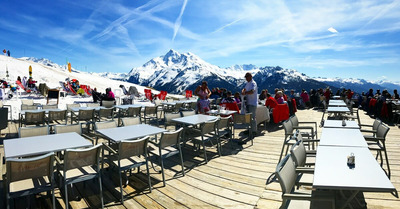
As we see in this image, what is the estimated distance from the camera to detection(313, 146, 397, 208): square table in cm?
172

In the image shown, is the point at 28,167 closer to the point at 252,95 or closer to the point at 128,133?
the point at 128,133

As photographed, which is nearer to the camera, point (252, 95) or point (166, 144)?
point (166, 144)

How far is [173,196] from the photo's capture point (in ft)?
11.0

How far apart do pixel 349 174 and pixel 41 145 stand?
3.63m

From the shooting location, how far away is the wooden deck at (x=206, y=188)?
3080 mm

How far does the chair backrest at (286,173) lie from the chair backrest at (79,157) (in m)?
2.24

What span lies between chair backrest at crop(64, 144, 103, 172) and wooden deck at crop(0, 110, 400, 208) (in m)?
0.62

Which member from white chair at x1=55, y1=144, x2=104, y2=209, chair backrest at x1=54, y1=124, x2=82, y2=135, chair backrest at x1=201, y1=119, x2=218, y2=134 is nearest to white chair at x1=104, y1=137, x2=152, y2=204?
white chair at x1=55, y1=144, x2=104, y2=209

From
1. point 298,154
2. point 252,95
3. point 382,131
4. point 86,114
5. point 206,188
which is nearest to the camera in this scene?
point 298,154

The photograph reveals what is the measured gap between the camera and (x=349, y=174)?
1943 millimetres

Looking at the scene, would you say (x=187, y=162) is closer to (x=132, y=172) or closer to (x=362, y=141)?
(x=132, y=172)

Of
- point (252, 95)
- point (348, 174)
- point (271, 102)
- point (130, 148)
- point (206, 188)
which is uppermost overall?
point (252, 95)

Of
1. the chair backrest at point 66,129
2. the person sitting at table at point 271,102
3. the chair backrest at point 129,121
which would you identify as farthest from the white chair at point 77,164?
the person sitting at table at point 271,102

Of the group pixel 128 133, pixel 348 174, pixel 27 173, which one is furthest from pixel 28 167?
pixel 348 174
